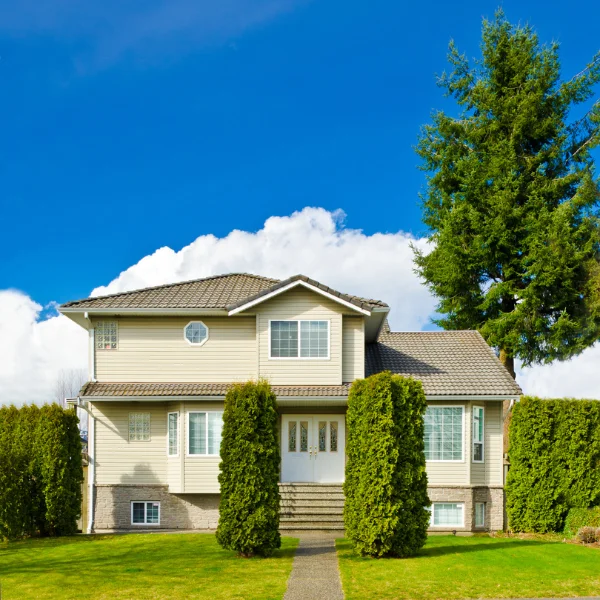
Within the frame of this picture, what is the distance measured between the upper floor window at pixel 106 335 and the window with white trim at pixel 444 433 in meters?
9.58

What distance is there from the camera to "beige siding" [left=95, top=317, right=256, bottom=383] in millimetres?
21297

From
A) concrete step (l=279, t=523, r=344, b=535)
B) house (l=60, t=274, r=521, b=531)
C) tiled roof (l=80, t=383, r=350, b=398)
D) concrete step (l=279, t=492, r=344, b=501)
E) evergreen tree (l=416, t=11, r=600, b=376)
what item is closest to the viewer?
concrete step (l=279, t=523, r=344, b=535)

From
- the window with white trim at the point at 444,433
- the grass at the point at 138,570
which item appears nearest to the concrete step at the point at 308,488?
the grass at the point at 138,570

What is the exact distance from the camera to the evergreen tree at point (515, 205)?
2877 cm

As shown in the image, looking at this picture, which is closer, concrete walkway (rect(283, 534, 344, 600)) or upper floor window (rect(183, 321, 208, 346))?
concrete walkway (rect(283, 534, 344, 600))

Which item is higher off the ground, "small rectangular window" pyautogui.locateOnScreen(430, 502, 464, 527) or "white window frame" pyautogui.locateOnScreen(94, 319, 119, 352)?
"white window frame" pyautogui.locateOnScreen(94, 319, 119, 352)

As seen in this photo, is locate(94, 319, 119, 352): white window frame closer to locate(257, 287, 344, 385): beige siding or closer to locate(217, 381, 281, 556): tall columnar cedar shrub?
locate(257, 287, 344, 385): beige siding

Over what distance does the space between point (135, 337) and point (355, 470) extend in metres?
9.38

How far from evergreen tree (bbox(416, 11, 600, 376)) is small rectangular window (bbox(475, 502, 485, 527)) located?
384 inches

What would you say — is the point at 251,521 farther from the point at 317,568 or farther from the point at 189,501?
the point at 189,501

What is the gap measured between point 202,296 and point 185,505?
20.3ft

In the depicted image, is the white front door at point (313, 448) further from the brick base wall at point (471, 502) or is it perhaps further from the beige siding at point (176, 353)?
the brick base wall at point (471, 502)

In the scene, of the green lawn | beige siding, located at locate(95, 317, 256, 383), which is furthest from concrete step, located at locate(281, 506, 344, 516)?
beige siding, located at locate(95, 317, 256, 383)

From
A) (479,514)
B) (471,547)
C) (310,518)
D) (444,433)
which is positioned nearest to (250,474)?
(471,547)
